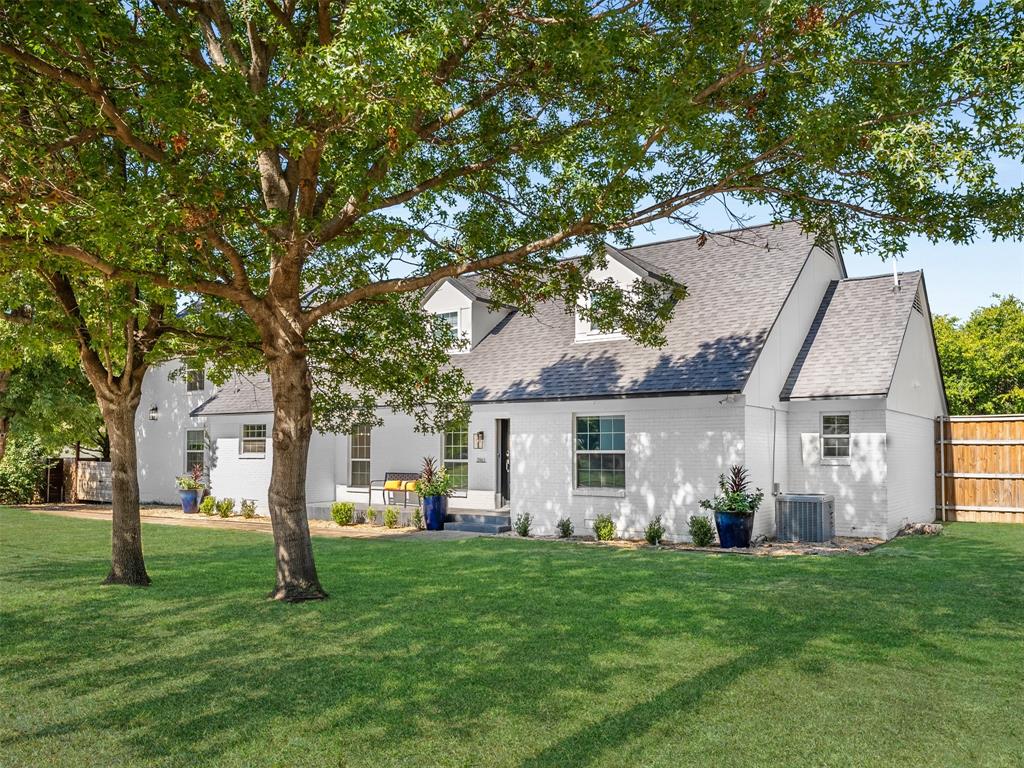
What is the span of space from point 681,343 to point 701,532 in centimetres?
422

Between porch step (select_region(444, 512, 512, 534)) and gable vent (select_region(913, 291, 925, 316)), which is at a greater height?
gable vent (select_region(913, 291, 925, 316))

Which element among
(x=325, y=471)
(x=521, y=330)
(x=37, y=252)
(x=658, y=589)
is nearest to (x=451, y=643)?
(x=658, y=589)

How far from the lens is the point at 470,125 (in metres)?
10.7

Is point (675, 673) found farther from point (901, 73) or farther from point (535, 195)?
point (535, 195)

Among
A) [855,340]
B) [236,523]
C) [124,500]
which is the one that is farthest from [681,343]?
[236,523]

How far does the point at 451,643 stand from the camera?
7.65 metres

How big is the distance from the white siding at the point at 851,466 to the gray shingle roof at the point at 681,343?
2.51 m

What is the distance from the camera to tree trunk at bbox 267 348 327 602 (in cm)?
992

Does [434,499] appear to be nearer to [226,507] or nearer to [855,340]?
[226,507]

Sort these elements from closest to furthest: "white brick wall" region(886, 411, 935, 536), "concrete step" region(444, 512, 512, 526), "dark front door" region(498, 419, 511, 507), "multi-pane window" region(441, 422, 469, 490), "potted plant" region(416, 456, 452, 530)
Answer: "white brick wall" region(886, 411, 935, 536), "concrete step" region(444, 512, 512, 526), "potted plant" region(416, 456, 452, 530), "dark front door" region(498, 419, 511, 507), "multi-pane window" region(441, 422, 469, 490)

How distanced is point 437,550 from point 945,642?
9171mm

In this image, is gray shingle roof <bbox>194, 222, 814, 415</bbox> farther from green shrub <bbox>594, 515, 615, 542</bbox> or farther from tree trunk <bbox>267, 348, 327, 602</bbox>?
tree trunk <bbox>267, 348, 327, 602</bbox>

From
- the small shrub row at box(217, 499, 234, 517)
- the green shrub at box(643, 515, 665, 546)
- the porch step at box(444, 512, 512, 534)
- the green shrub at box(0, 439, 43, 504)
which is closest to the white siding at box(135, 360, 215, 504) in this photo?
the green shrub at box(0, 439, 43, 504)

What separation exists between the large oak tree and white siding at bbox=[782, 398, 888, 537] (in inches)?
333
